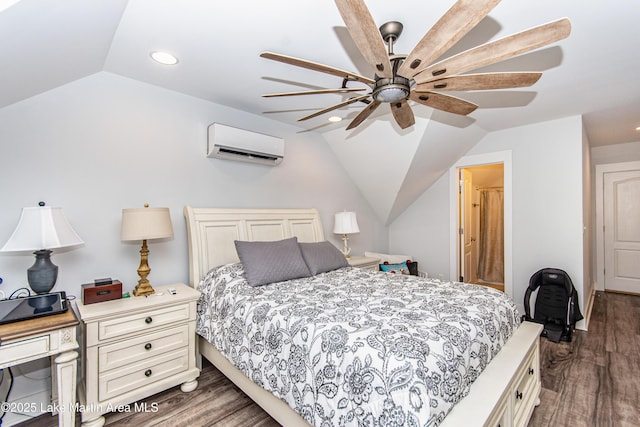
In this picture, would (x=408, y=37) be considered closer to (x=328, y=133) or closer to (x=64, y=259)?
(x=328, y=133)

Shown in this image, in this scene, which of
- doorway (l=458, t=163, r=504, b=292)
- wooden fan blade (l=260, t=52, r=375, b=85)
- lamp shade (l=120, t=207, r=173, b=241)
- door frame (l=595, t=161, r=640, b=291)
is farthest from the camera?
doorway (l=458, t=163, r=504, b=292)

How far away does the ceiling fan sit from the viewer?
1167mm

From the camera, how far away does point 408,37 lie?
185 centimetres

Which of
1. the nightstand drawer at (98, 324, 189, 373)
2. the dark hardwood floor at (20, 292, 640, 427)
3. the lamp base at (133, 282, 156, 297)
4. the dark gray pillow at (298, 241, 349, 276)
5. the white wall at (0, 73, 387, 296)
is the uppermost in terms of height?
the white wall at (0, 73, 387, 296)

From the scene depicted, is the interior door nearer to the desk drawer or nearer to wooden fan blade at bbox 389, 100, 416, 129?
wooden fan blade at bbox 389, 100, 416, 129

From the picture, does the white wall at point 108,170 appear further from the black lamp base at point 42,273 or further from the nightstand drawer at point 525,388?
the nightstand drawer at point 525,388

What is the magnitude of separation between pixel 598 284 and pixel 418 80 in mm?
5992

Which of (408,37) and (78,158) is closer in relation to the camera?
(408,37)

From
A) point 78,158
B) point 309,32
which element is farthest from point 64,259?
point 309,32

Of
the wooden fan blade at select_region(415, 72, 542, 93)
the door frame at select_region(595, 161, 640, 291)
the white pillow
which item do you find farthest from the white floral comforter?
the door frame at select_region(595, 161, 640, 291)

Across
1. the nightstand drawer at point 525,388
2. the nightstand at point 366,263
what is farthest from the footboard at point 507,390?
the nightstand at point 366,263

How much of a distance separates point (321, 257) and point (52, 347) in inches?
78.6

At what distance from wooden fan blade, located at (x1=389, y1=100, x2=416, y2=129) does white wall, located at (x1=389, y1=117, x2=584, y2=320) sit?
236 cm

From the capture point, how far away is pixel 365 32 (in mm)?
1270
